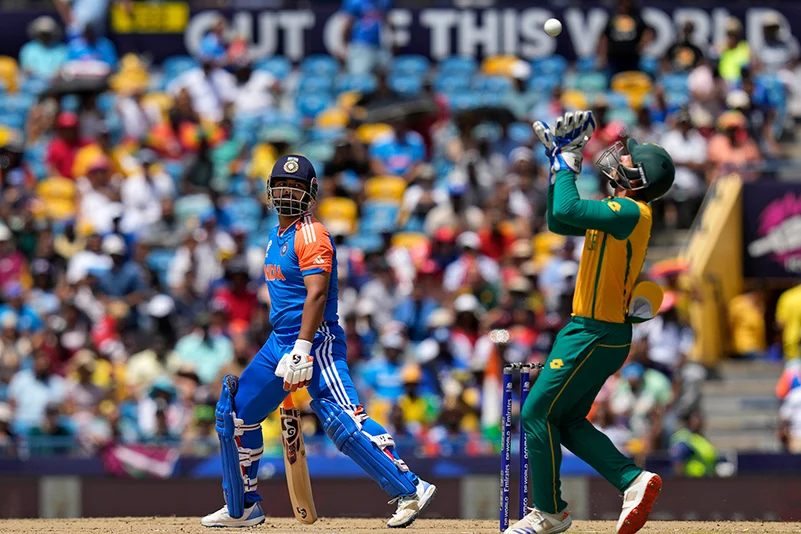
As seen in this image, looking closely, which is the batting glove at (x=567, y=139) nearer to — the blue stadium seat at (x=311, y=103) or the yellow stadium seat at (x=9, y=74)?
the blue stadium seat at (x=311, y=103)

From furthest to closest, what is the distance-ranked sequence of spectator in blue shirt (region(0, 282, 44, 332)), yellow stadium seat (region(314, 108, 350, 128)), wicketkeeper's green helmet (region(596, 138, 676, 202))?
yellow stadium seat (region(314, 108, 350, 128)) < spectator in blue shirt (region(0, 282, 44, 332)) < wicketkeeper's green helmet (region(596, 138, 676, 202))

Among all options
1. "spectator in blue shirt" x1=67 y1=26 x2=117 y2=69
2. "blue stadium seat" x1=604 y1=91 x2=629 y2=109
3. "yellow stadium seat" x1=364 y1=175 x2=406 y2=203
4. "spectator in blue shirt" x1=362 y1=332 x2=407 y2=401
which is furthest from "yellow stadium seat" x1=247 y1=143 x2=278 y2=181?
"blue stadium seat" x1=604 y1=91 x2=629 y2=109

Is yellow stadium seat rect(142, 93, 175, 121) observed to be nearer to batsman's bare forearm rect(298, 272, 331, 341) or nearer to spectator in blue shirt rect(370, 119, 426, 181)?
spectator in blue shirt rect(370, 119, 426, 181)

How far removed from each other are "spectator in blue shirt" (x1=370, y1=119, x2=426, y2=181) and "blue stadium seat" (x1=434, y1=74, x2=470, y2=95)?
1.37 m

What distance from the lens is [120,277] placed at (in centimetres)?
1609

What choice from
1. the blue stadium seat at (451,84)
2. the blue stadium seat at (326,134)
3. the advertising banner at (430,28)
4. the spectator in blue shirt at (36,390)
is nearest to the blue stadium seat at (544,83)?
the advertising banner at (430,28)

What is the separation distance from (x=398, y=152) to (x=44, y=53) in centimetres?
532

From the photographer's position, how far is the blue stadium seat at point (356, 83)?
763 inches

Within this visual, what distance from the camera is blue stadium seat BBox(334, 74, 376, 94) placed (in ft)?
63.6

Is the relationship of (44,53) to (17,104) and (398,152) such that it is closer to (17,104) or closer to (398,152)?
(17,104)

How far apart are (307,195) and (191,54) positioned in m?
11.6

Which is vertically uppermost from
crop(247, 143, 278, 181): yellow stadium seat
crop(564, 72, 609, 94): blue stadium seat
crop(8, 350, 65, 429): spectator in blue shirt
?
crop(564, 72, 609, 94): blue stadium seat

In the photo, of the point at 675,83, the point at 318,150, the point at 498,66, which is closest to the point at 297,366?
the point at 318,150

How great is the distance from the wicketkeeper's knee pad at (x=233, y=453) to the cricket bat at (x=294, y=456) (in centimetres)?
19
